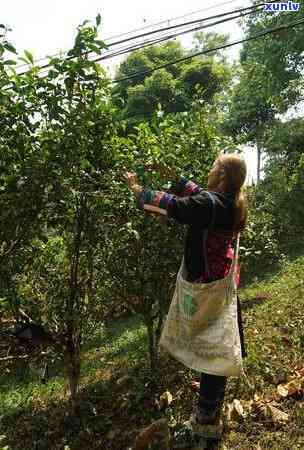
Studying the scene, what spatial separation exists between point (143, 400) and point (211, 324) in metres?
1.74

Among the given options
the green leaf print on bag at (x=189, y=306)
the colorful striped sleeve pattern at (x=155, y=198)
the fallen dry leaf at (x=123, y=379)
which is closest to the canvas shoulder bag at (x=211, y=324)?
the green leaf print on bag at (x=189, y=306)

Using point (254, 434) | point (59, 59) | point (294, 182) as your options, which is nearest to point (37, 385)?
Result: point (254, 434)

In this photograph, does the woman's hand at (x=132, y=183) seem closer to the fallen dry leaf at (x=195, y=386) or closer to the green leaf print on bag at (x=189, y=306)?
the green leaf print on bag at (x=189, y=306)

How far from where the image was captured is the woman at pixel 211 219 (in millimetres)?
2854

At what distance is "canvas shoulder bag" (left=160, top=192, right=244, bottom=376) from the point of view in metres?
3.04

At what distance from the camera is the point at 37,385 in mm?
7277

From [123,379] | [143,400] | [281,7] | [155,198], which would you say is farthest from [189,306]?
[281,7]

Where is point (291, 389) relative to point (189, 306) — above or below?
below

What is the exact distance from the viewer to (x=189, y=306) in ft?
10.3

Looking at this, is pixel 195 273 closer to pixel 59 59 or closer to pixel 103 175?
pixel 103 175

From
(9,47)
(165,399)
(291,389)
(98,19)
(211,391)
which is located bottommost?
Answer: (165,399)

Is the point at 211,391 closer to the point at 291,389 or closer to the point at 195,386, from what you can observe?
the point at 291,389

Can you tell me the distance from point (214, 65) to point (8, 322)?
2162 centimetres

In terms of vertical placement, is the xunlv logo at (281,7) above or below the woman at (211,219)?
above
